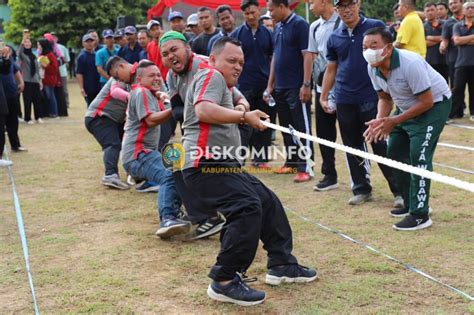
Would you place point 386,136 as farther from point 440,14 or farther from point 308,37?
point 440,14

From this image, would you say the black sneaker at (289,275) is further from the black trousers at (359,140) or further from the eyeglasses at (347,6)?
the eyeglasses at (347,6)

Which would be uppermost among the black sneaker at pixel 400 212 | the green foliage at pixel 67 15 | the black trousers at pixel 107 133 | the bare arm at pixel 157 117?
the green foliage at pixel 67 15

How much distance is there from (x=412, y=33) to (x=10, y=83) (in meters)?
6.26

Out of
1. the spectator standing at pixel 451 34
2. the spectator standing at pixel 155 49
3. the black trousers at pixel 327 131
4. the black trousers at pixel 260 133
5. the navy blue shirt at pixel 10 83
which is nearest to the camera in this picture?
the black trousers at pixel 327 131

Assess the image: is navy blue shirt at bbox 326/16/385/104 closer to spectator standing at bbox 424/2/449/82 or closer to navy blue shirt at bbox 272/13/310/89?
navy blue shirt at bbox 272/13/310/89

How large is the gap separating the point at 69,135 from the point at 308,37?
662 cm

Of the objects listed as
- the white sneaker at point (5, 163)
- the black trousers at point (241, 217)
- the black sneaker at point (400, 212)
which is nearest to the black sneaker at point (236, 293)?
the black trousers at point (241, 217)

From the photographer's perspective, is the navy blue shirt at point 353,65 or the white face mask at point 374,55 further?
the navy blue shirt at point 353,65

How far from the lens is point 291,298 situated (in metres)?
3.66

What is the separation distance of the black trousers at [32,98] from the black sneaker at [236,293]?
1074cm

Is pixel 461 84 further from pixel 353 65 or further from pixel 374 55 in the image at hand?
pixel 374 55

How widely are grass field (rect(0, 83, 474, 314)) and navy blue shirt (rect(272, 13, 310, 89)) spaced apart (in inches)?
47.6

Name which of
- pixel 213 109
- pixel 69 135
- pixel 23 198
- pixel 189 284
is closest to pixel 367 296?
pixel 189 284

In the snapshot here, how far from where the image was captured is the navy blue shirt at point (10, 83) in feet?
31.6
